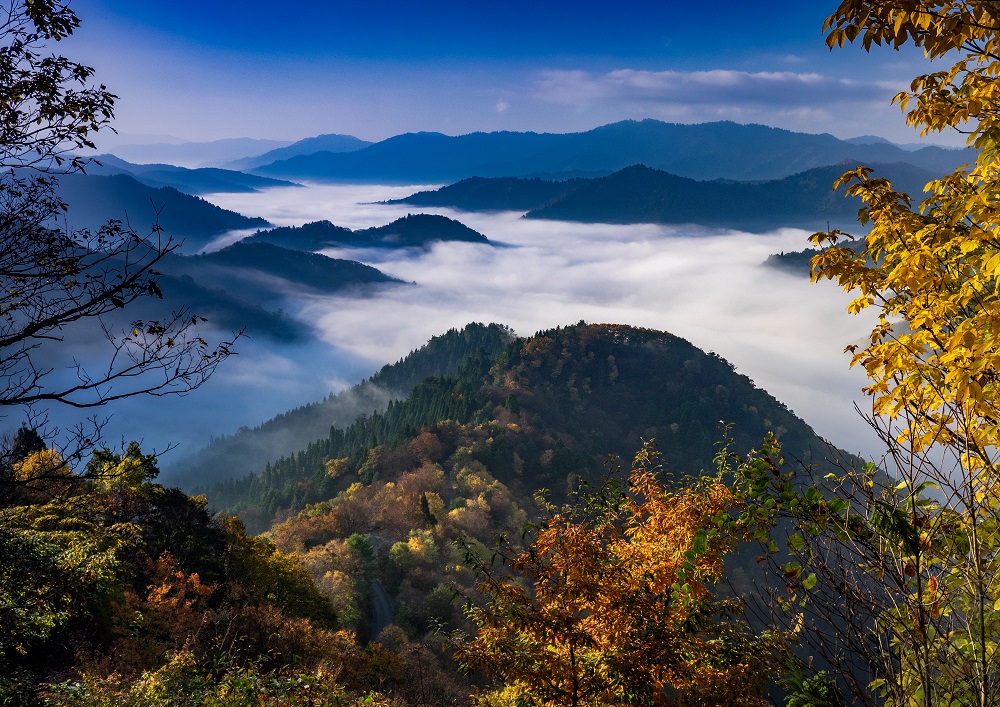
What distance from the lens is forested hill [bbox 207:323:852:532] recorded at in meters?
122

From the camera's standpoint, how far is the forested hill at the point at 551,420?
122062 mm

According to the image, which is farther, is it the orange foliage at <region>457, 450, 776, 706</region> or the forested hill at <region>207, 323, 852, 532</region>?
the forested hill at <region>207, 323, 852, 532</region>

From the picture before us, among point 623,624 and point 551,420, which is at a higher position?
point 551,420

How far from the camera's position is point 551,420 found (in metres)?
150

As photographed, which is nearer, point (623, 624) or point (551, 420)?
point (623, 624)

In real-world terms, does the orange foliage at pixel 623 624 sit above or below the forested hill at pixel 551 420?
below

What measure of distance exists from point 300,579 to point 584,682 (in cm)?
3551

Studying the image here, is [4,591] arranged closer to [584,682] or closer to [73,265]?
[73,265]

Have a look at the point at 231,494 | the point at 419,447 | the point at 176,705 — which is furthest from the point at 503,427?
the point at 176,705

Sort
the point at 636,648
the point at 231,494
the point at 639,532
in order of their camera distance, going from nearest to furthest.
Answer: the point at 636,648 < the point at 639,532 < the point at 231,494

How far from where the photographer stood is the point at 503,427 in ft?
431

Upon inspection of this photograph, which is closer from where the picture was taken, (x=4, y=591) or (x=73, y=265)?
(x=73, y=265)

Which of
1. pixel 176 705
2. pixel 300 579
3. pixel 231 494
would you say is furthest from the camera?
pixel 231 494

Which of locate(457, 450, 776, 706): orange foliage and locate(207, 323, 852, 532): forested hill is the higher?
locate(207, 323, 852, 532): forested hill
